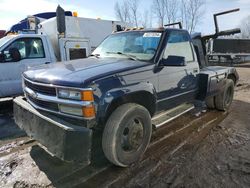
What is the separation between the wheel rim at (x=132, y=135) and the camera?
12.3 ft

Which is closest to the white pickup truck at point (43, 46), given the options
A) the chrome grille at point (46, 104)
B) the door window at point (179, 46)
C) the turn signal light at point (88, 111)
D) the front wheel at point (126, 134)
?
the door window at point (179, 46)

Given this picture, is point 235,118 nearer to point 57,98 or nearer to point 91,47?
point 57,98

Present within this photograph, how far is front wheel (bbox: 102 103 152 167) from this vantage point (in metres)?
3.50

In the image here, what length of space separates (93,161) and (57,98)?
46.7 inches

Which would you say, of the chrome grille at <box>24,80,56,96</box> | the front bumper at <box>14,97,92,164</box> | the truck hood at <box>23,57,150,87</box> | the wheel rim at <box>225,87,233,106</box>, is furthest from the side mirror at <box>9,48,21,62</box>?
the wheel rim at <box>225,87,233,106</box>

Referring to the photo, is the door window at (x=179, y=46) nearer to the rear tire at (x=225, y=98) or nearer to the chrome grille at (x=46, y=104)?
the rear tire at (x=225, y=98)

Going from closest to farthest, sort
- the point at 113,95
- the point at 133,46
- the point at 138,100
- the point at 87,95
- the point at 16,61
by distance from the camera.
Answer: the point at 87,95
the point at 113,95
the point at 138,100
the point at 133,46
the point at 16,61

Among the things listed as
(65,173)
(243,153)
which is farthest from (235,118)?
(65,173)

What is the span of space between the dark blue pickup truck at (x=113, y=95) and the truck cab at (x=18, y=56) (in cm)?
277

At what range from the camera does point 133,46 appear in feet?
15.1

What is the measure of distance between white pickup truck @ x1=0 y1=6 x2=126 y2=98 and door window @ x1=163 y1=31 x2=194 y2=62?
143 centimetres

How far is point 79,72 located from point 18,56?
157 inches

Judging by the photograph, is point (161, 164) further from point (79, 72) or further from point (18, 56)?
point (18, 56)

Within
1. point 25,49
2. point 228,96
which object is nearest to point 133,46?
point 228,96
